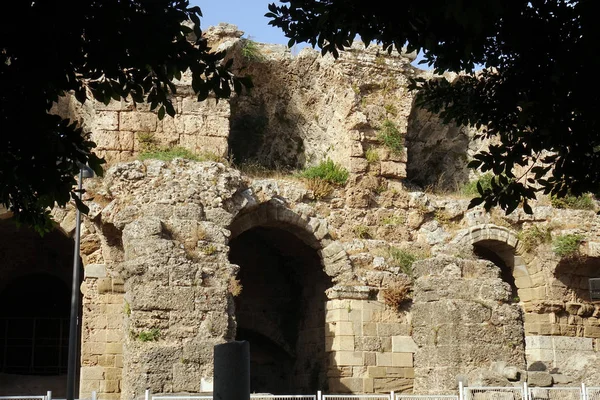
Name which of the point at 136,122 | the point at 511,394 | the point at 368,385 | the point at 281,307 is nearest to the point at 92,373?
the point at 136,122

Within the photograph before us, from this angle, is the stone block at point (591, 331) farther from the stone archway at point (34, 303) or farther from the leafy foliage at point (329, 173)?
the stone archway at point (34, 303)

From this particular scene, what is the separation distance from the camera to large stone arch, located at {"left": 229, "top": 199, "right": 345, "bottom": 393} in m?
17.0

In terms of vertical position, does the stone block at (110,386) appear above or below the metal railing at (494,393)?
above

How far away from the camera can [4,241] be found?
62.8ft

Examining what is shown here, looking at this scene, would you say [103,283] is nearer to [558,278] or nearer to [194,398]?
[194,398]

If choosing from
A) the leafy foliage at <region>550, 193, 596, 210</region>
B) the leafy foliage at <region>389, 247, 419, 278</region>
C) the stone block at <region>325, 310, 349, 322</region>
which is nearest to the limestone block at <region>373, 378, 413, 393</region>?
the stone block at <region>325, 310, 349, 322</region>

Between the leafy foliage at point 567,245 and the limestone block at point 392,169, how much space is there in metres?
3.08

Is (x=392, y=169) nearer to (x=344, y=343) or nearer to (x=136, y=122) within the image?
(x=344, y=343)

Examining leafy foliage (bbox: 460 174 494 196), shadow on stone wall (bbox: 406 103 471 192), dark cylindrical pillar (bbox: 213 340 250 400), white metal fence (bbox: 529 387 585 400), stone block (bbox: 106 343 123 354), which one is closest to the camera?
dark cylindrical pillar (bbox: 213 340 250 400)

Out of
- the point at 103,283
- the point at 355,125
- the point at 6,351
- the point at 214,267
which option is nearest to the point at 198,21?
the point at 214,267

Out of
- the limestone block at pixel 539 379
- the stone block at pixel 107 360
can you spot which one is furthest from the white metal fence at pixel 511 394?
the stone block at pixel 107 360

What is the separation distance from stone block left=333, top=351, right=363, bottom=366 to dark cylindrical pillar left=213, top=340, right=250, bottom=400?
10681 mm

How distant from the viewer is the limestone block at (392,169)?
685 inches

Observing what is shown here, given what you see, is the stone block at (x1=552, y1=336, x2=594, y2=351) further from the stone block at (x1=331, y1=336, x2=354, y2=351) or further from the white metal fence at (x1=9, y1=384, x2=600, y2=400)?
the stone block at (x1=331, y1=336, x2=354, y2=351)
